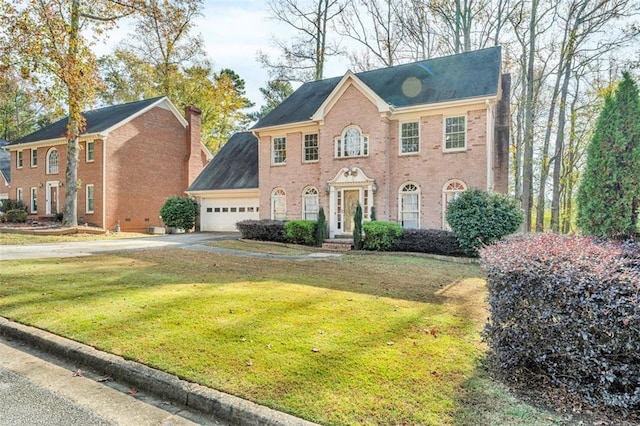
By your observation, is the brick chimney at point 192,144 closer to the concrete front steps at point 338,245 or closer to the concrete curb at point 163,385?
the concrete front steps at point 338,245

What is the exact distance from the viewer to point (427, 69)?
19.7m

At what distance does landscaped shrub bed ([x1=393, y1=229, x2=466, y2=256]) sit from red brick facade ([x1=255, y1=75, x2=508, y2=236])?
2925 mm

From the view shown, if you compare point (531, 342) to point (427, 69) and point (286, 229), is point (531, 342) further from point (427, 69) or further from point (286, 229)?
point (427, 69)

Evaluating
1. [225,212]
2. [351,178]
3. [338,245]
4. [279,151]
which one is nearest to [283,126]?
[279,151]

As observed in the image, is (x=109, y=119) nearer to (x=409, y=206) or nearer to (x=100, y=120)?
(x=100, y=120)

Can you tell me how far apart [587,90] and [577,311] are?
96.4 feet

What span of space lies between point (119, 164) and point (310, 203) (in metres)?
14.2

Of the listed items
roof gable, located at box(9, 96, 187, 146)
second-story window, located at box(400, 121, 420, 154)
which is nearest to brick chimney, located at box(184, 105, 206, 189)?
roof gable, located at box(9, 96, 187, 146)

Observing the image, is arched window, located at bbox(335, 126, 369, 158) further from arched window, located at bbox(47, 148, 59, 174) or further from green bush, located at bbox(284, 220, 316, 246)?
arched window, located at bbox(47, 148, 59, 174)

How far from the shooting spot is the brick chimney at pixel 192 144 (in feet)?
93.8

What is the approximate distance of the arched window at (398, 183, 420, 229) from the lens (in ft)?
57.2

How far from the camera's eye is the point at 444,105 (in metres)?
16.7

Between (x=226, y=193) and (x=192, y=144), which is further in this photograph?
(x=192, y=144)

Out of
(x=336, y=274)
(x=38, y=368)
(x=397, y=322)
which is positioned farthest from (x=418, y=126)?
(x=38, y=368)
